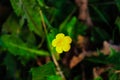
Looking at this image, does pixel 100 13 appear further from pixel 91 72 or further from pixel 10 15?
pixel 10 15

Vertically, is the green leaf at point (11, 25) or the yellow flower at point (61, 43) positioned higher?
the yellow flower at point (61, 43)

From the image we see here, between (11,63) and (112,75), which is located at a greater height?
(112,75)

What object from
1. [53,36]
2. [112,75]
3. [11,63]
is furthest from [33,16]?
[112,75]

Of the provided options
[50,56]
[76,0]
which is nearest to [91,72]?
[50,56]

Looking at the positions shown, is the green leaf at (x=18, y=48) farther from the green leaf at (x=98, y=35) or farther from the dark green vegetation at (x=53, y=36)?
the green leaf at (x=98, y=35)

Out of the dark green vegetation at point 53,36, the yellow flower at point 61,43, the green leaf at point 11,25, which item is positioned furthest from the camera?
the green leaf at point 11,25

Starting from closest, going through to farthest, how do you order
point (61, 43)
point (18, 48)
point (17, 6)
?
1. point (61, 43)
2. point (17, 6)
3. point (18, 48)

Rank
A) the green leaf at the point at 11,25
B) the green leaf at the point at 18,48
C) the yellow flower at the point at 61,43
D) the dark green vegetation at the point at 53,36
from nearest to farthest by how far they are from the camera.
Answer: the yellow flower at the point at 61,43 → the dark green vegetation at the point at 53,36 → the green leaf at the point at 18,48 → the green leaf at the point at 11,25

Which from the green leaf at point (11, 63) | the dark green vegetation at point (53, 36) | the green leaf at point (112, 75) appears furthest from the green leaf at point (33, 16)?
the green leaf at point (112, 75)

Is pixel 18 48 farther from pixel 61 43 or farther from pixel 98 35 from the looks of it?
pixel 98 35
